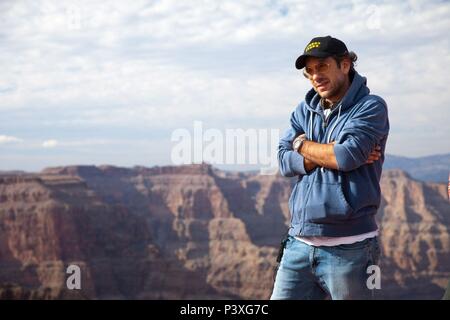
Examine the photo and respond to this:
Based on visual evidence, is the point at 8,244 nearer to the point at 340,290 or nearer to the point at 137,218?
the point at 137,218

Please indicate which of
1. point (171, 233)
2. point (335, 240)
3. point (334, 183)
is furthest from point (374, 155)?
point (171, 233)

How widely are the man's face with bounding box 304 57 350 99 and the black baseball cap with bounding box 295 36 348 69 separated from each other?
58 millimetres

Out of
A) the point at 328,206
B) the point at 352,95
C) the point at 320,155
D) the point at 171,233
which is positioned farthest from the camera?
the point at 171,233

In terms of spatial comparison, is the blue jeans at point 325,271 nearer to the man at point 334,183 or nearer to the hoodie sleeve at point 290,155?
the man at point 334,183

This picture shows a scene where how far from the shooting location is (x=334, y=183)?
3.74 metres

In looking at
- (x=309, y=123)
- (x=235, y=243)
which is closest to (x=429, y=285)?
(x=235, y=243)

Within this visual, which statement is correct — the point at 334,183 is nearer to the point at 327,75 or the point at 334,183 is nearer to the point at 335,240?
the point at 335,240

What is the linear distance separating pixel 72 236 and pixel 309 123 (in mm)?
54602

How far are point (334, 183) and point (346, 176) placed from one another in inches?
3.1

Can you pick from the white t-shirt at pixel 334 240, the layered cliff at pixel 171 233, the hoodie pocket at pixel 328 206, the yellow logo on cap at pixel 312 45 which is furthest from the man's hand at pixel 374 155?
the layered cliff at pixel 171 233

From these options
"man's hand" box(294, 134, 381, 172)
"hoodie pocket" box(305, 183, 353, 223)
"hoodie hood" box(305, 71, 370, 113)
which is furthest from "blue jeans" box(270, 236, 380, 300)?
"hoodie hood" box(305, 71, 370, 113)

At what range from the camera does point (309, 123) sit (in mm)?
4051

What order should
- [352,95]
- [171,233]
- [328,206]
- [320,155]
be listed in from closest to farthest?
1. [328,206]
2. [320,155]
3. [352,95]
4. [171,233]

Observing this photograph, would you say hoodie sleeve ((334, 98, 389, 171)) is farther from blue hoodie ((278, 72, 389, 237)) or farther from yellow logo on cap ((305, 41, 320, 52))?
yellow logo on cap ((305, 41, 320, 52))
